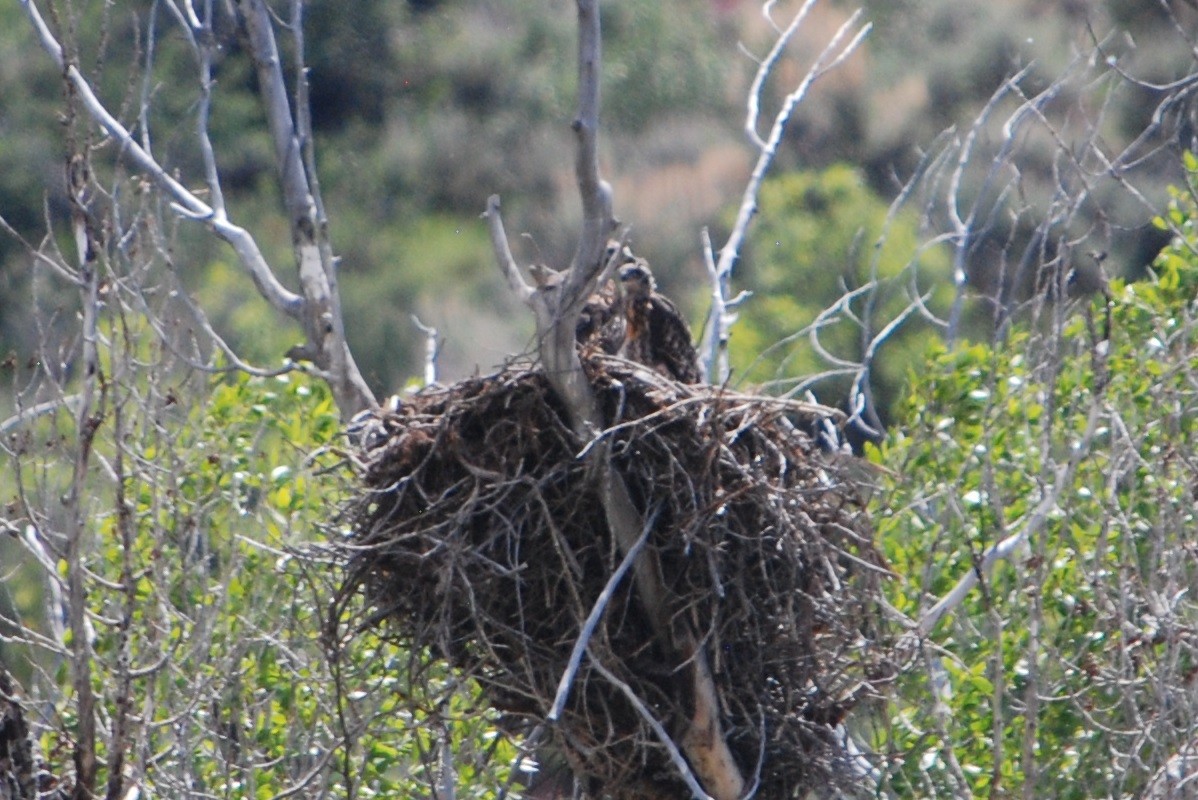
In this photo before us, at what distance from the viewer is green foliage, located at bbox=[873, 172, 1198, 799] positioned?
4.37 m

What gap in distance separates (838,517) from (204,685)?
5.96ft

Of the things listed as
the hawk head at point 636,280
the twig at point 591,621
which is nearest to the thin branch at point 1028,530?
the twig at point 591,621

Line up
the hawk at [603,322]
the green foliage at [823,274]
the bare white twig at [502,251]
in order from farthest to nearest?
1. the green foliage at [823,274]
2. the hawk at [603,322]
3. the bare white twig at [502,251]

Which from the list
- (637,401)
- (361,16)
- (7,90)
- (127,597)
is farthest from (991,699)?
(361,16)

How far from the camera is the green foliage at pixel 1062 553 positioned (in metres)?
4.37

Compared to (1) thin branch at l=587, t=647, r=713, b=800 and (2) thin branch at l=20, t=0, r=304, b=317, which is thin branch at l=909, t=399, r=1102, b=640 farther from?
(2) thin branch at l=20, t=0, r=304, b=317

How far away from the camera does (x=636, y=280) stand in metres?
3.53

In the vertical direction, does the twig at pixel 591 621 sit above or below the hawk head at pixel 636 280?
below

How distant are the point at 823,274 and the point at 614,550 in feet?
29.1

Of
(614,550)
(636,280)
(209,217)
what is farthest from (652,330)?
(209,217)

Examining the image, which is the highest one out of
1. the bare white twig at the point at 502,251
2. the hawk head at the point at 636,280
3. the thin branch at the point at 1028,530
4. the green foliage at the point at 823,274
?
the green foliage at the point at 823,274

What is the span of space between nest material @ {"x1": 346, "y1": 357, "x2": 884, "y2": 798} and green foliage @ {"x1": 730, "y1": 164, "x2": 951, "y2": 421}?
643 centimetres

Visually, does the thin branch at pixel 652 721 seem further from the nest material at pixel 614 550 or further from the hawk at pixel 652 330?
the hawk at pixel 652 330

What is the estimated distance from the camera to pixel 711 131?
15555 millimetres
